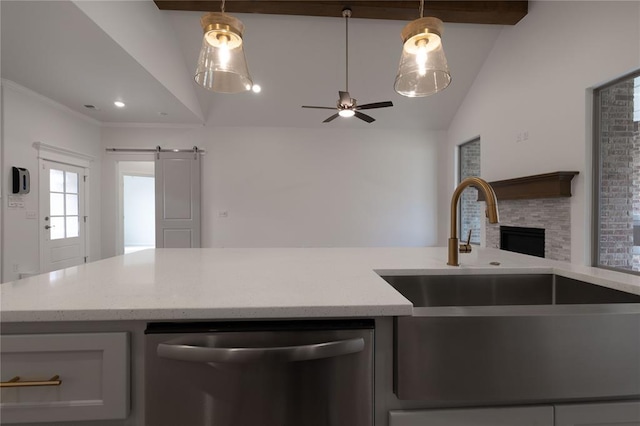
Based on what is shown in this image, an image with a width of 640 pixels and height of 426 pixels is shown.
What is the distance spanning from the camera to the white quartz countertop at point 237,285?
2.25 feet

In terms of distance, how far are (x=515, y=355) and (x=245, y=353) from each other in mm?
623

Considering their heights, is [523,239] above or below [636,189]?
below

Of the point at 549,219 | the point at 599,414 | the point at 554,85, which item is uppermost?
the point at 554,85

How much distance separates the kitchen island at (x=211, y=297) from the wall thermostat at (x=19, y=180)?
3.78m

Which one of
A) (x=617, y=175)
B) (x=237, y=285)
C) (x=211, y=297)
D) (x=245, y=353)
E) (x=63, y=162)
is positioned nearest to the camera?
(x=245, y=353)

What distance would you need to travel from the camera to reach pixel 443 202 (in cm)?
584

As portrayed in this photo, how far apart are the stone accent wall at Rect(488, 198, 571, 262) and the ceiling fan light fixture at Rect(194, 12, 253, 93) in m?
2.95

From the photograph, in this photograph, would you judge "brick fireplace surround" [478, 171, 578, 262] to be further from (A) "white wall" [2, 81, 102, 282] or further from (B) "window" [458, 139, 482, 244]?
(A) "white wall" [2, 81, 102, 282]

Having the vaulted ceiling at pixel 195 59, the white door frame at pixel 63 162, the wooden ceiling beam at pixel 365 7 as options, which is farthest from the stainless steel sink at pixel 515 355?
the white door frame at pixel 63 162

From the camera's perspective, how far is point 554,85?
10.9ft

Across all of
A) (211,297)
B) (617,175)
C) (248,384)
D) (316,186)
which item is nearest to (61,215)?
(316,186)

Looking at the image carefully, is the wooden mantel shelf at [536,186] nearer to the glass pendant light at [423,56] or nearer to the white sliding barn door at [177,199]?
the glass pendant light at [423,56]

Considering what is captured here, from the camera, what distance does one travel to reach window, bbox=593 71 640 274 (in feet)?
8.67

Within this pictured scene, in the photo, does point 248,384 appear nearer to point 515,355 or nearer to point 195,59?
point 515,355
